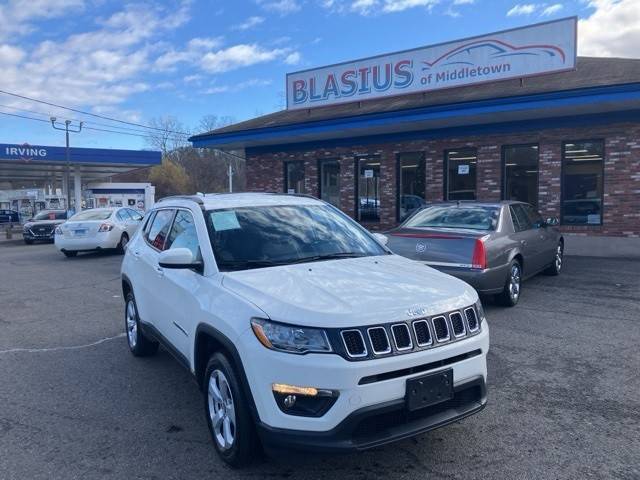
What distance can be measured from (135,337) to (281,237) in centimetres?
245

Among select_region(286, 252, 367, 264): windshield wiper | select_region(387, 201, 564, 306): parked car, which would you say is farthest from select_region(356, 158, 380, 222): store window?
select_region(286, 252, 367, 264): windshield wiper

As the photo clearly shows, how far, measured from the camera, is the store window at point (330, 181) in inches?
719

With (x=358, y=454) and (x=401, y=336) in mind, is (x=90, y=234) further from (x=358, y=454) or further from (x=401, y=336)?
(x=401, y=336)

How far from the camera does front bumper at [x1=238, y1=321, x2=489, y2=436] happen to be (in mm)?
2822

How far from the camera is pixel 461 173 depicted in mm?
15570

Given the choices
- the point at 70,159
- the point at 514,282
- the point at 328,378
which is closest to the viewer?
the point at 328,378

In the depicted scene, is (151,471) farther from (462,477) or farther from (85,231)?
(85,231)

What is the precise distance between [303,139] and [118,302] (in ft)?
35.1

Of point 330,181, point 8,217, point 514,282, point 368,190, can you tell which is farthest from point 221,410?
point 8,217

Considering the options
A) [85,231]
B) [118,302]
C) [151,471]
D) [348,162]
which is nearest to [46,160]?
[85,231]

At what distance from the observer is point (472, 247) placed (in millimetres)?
7008

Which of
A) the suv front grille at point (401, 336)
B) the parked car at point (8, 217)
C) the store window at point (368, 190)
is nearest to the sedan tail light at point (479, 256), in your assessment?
the suv front grille at point (401, 336)

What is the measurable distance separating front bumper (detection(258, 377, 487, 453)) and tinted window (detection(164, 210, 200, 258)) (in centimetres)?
166

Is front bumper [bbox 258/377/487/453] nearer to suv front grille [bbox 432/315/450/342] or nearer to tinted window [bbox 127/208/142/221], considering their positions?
suv front grille [bbox 432/315/450/342]
